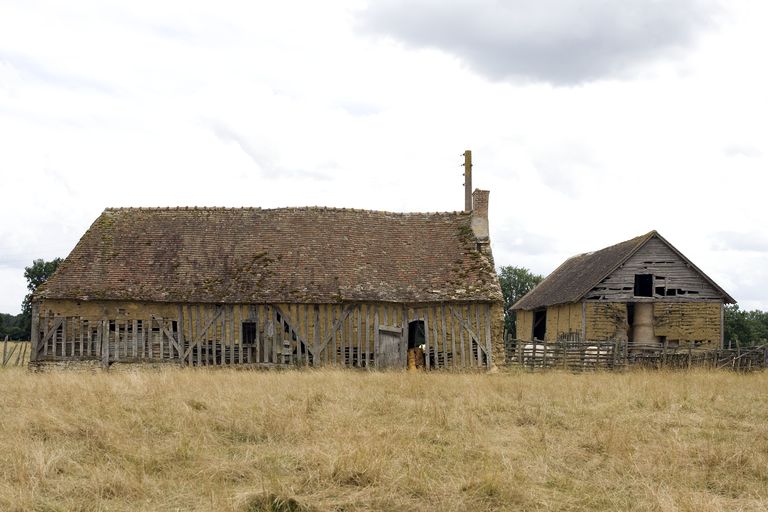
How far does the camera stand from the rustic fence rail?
75.6ft

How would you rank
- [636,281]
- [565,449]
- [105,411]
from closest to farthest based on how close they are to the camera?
[565,449]
[105,411]
[636,281]

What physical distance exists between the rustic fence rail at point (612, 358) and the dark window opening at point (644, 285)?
6089 mm

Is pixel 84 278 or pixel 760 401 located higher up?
pixel 84 278

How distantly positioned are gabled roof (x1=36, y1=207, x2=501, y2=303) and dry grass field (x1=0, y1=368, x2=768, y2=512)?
8759 mm

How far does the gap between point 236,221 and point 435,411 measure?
16.8 m

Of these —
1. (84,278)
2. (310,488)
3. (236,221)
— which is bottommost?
(310,488)

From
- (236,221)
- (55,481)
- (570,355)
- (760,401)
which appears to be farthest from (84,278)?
(760,401)

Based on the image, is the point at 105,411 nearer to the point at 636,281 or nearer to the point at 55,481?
the point at 55,481

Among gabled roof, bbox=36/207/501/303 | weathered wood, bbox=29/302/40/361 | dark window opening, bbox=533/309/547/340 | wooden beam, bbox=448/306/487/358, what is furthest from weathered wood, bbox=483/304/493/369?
dark window opening, bbox=533/309/547/340

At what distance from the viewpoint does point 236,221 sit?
26844 millimetres

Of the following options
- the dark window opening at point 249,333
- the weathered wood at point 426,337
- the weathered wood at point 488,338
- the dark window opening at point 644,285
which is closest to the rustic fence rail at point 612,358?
the weathered wood at point 488,338

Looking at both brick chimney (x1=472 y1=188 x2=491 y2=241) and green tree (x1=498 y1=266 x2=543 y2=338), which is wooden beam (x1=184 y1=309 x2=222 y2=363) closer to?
brick chimney (x1=472 y1=188 x2=491 y2=241)

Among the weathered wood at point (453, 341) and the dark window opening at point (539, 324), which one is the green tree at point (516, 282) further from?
the weathered wood at point (453, 341)

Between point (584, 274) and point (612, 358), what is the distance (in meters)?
10.7
